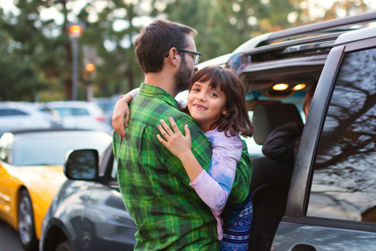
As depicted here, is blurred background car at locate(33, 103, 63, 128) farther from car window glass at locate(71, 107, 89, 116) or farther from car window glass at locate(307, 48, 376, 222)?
car window glass at locate(307, 48, 376, 222)

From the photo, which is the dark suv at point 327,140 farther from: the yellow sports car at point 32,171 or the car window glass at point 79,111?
the car window glass at point 79,111

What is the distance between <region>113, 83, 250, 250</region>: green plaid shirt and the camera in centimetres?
177

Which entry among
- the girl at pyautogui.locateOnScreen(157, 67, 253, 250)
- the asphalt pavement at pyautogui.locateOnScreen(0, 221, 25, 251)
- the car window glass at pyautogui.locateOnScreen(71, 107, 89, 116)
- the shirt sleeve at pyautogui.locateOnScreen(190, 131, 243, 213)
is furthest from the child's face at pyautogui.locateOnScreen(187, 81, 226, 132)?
the car window glass at pyautogui.locateOnScreen(71, 107, 89, 116)

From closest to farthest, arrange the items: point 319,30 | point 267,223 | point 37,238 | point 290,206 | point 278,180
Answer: point 290,206
point 319,30
point 267,223
point 278,180
point 37,238

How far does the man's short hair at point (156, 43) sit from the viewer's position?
1.93m

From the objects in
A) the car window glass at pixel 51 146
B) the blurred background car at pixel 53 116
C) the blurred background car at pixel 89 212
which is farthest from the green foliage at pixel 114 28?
the blurred background car at pixel 89 212

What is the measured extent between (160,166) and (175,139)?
5.8 inches

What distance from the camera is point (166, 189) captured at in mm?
1800

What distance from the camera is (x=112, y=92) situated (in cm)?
6353

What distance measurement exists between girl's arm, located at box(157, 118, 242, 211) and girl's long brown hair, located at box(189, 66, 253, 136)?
9 centimetres

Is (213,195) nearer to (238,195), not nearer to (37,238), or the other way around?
(238,195)

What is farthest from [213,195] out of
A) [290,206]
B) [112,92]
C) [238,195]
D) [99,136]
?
[112,92]

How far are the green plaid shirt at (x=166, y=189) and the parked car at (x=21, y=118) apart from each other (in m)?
18.5

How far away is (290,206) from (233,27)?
3344 cm
